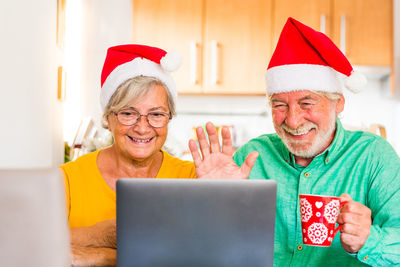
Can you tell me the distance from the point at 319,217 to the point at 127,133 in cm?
72

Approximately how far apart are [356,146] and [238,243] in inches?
29.4

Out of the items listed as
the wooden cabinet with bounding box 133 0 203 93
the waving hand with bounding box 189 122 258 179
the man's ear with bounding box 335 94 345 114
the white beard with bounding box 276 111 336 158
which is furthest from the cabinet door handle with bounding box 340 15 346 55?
the waving hand with bounding box 189 122 258 179

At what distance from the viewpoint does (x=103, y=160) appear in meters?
1.53

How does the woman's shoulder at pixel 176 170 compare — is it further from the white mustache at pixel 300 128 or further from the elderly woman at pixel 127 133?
the white mustache at pixel 300 128

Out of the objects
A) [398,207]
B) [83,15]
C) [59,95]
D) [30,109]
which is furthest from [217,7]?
[398,207]

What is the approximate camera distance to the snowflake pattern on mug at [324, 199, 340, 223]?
3.23ft

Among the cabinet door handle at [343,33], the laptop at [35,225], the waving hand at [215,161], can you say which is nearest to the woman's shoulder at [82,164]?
the waving hand at [215,161]

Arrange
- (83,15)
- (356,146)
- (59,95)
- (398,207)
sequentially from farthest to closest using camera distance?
(83,15) → (59,95) → (356,146) → (398,207)

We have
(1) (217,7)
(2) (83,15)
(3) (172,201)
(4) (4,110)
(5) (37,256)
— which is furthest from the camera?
(1) (217,7)

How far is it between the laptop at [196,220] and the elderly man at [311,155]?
451 mm

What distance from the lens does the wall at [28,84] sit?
1.67 meters

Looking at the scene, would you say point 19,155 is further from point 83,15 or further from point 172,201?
point 83,15

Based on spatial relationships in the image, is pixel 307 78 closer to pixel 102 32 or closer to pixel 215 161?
pixel 215 161

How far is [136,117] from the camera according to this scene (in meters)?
1.46
